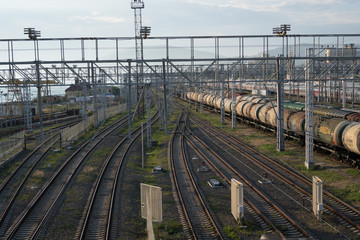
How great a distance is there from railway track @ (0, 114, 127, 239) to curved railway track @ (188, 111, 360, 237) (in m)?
11.0

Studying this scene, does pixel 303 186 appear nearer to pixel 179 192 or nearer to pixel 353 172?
pixel 353 172

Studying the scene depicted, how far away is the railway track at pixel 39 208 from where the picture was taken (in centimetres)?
1359

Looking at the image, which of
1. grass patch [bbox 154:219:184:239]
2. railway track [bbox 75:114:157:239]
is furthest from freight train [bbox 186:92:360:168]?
railway track [bbox 75:114:157:239]

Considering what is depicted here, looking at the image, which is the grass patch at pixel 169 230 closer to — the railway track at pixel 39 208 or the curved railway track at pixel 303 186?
the railway track at pixel 39 208

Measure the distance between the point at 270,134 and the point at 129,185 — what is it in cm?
1953

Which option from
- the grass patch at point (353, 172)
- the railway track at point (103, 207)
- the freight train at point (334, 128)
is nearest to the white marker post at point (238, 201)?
the railway track at point (103, 207)

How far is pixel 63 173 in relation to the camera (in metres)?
22.5

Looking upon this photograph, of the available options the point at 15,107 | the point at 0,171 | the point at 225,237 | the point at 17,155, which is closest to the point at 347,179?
the point at 225,237

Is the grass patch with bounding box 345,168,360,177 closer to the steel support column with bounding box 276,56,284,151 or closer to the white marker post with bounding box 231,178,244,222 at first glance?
the steel support column with bounding box 276,56,284,151

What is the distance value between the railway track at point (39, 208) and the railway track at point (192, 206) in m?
5.54

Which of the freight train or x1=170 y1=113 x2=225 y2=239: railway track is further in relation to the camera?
the freight train

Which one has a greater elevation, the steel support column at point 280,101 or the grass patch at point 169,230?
the steel support column at point 280,101

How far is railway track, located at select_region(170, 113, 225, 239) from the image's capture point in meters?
12.7

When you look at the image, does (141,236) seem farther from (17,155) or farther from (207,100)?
(207,100)
